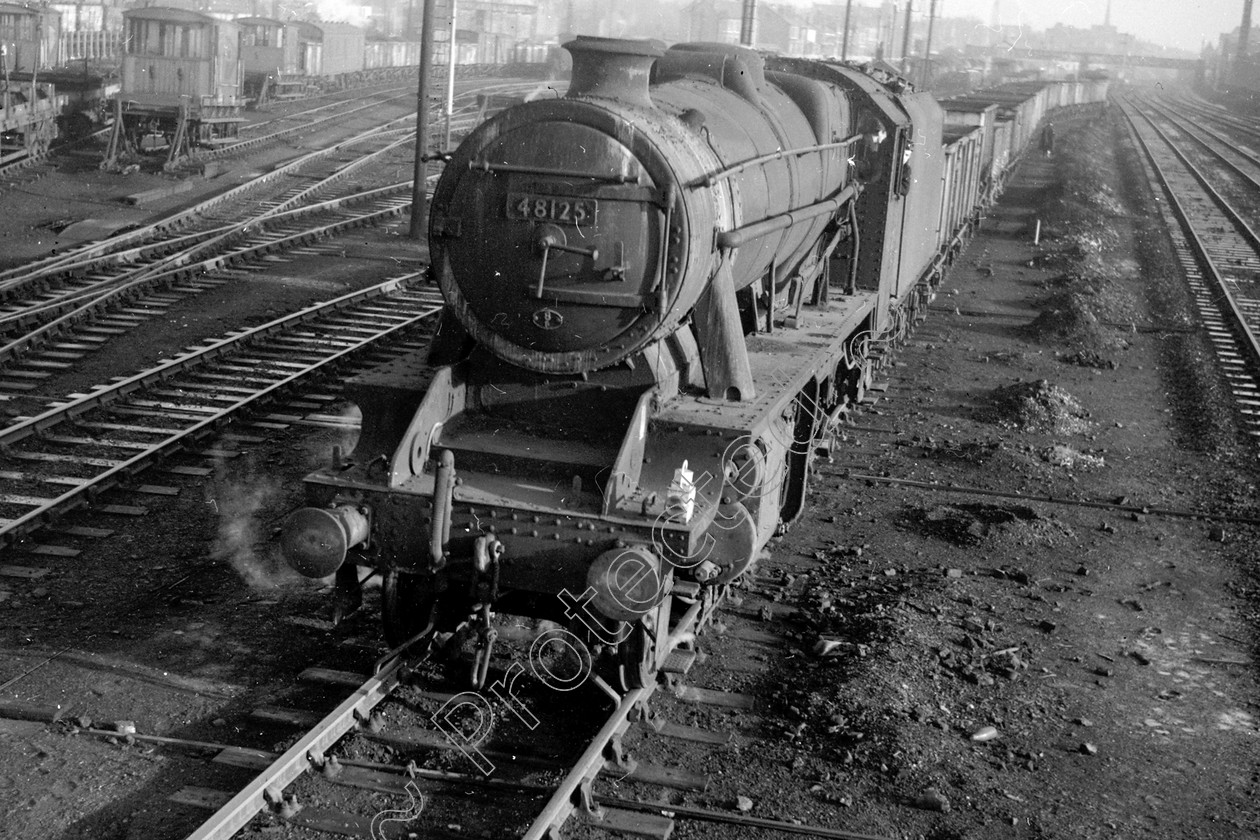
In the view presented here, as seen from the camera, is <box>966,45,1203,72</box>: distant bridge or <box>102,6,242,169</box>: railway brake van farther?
<box>966,45,1203,72</box>: distant bridge

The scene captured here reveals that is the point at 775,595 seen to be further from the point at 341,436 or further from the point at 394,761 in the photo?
the point at 341,436

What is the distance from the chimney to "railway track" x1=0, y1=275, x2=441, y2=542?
4533mm

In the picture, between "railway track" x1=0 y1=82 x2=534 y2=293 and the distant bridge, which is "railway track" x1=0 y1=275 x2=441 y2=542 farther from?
the distant bridge

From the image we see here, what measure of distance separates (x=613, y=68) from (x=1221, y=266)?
20809 mm

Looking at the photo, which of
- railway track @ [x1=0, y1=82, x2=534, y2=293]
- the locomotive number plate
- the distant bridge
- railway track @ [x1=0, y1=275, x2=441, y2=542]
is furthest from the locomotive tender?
the distant bridge

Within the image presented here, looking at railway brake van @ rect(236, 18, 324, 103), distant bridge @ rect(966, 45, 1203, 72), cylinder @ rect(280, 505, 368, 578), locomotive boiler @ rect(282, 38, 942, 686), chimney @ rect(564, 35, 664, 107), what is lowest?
cylinder @ rect(280, 505, 368, 578)

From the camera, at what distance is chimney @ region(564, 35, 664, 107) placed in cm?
653

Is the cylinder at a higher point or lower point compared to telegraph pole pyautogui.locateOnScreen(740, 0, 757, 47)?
lower

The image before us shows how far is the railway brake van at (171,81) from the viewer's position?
27.9 m

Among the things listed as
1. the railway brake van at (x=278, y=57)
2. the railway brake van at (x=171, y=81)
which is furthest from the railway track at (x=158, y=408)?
the railway brake van at (x=278, y=57)

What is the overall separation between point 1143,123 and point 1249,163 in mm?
26973

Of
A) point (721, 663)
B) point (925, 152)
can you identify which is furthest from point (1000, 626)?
point (925, 152)

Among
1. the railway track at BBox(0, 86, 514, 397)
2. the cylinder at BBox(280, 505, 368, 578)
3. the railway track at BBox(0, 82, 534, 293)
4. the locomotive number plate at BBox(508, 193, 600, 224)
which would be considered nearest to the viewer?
the cylinder at BBox(280, 505, 368, 578)

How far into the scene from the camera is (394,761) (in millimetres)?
5980
